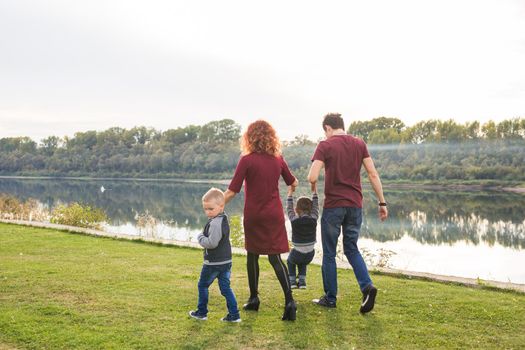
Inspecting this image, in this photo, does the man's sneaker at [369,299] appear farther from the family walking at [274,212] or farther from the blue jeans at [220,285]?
the blue jeans at [220,285]

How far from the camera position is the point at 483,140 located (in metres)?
69.0

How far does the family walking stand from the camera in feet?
14.3

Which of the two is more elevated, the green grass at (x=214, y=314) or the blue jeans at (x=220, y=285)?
the blue jeans at (x=220, y=285)

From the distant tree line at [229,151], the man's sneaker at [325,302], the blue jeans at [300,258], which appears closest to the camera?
the man's sneaker at [325,302]

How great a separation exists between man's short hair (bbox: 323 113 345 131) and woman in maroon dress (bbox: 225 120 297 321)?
700 millimetres

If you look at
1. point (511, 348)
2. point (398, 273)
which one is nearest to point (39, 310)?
point (511, 348)

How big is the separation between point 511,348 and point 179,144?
347 feet

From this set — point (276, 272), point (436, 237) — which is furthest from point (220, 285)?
point (436, 237)

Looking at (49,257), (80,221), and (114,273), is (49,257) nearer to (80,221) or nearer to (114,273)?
(114,273)

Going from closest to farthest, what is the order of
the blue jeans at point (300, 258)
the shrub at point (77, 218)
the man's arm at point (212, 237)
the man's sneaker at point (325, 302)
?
1. the man's arm at point (212, 237)
2. the man's sneaker at point (325, 302)
3. the blue jeans at point (300, 258)
4. the shrub at point (77, 218)

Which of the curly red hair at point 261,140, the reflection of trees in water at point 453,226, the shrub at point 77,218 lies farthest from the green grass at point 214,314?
the reflection of trees in water at point 453,226

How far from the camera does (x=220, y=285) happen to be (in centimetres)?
434

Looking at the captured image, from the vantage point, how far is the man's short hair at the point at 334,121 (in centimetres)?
495

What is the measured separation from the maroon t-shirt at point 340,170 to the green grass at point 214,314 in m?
1.07
